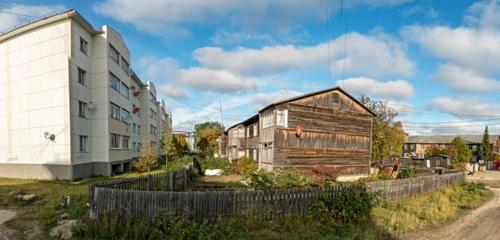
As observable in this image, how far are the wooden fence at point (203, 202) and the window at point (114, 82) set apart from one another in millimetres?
18135

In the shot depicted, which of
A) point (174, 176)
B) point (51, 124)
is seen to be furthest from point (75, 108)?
point (174, 176)

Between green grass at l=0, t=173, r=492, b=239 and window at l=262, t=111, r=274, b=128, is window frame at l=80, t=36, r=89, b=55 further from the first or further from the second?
window at l=262, t=111, r=274, b=128

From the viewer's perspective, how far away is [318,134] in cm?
2725

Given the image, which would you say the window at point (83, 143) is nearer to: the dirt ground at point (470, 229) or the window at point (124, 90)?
the window at point (124, 90)

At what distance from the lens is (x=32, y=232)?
9.54 m

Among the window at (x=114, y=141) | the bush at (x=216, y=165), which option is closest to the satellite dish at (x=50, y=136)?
the window at (x=114, y=141)

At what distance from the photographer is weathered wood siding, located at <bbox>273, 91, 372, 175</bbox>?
25.9 m

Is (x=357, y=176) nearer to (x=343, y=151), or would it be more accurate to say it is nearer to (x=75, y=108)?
(x=343, y=151)

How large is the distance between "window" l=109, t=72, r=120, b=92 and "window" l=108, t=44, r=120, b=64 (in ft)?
5.28

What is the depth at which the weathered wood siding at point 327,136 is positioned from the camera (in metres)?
25.9

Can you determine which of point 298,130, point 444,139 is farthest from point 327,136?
point 444,139

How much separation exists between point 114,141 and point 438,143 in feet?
262

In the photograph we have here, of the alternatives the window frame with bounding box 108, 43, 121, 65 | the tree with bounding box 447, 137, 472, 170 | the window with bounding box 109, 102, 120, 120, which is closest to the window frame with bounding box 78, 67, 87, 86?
the window frame with bounding box 108, 43, 121, 65

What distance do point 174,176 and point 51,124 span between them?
11.4m
